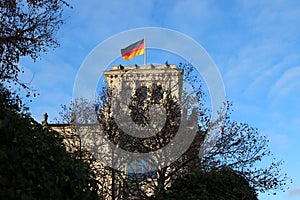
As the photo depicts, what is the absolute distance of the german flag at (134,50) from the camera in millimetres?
34031

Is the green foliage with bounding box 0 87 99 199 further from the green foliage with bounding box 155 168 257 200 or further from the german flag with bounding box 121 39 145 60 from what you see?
the german flag with bounding box 121 39 145 60

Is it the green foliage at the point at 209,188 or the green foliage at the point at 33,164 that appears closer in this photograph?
the green foliage at the point at 33,164

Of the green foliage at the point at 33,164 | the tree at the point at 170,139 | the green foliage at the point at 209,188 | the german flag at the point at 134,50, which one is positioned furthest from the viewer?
the german flag at the point at 134,50

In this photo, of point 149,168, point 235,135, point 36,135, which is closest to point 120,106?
point 149,168

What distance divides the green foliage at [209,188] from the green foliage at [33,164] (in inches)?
139

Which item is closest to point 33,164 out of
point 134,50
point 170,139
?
point 170,139

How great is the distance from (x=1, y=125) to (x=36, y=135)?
67 cm

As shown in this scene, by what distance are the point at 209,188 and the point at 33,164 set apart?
17.1 ft

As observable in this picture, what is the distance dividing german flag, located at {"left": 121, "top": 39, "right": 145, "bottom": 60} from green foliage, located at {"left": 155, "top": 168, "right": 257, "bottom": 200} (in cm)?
2585

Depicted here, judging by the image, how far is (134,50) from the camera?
3425 centimetres

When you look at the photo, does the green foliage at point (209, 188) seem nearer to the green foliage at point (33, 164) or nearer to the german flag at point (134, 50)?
the green foliage at point (33, 164)

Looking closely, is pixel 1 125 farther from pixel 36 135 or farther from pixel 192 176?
pixel 192 176

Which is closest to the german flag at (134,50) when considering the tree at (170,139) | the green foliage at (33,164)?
the tree at (170,139)

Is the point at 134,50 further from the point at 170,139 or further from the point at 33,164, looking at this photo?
the point at 33,164
